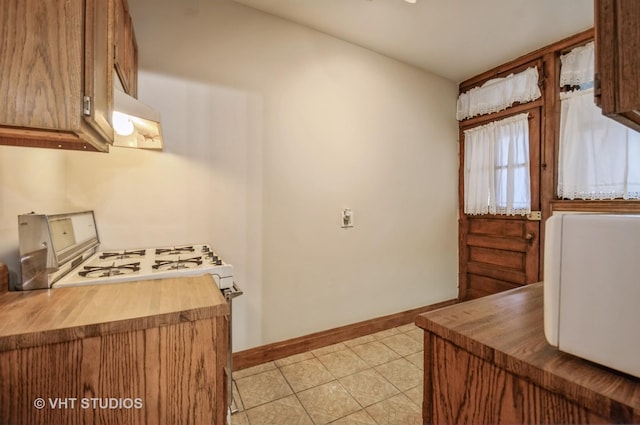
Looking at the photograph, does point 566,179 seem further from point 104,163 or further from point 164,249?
point 104,163

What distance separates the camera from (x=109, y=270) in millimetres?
1368

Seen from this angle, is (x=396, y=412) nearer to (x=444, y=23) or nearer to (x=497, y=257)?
(x=497, y=257)

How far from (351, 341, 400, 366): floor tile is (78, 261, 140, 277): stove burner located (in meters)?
1.76

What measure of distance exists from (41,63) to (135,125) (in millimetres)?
933

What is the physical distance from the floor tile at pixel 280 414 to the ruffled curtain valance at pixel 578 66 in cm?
324

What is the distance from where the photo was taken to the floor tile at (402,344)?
7.98 feet

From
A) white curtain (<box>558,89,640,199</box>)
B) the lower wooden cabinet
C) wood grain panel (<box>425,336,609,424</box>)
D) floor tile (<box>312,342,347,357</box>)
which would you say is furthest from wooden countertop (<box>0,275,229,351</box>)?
white curtain (<box>558,89,640,199</box>)

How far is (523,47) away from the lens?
2.67 m

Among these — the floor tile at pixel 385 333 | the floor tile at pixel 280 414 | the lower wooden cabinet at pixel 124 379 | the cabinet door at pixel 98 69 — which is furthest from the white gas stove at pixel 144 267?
the floor tile at pixel 385 333

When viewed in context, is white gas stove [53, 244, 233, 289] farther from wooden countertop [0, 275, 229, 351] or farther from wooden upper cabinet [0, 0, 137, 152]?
wooden upper cabinet [0, 0, 137, 152]

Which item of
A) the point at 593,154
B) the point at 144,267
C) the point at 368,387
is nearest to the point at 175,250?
the point at 144,267

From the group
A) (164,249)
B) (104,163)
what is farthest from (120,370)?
(104,163)

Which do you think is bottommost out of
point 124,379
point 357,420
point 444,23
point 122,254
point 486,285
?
point 357,420

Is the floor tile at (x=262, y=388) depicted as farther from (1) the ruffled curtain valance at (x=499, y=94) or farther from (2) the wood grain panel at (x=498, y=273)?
(1) the ruffled curtain valance at (x=499, y=94)
